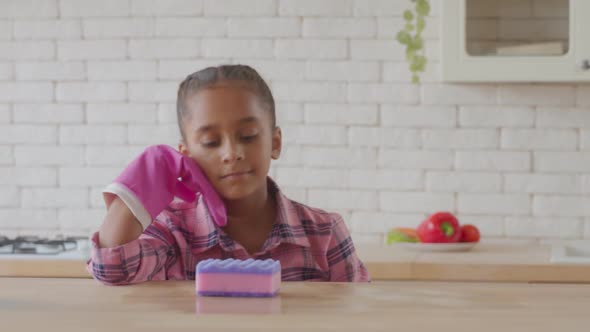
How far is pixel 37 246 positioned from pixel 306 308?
214 centimetres

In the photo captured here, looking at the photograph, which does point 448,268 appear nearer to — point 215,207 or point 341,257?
point 341,257

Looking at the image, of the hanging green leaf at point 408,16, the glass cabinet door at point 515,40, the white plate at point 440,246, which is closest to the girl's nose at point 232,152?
the white plate at point 440,246

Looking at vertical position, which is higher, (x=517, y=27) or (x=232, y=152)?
(x=517, y=27)

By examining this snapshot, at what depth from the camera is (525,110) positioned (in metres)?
3.37

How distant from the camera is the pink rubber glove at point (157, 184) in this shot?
169 cm

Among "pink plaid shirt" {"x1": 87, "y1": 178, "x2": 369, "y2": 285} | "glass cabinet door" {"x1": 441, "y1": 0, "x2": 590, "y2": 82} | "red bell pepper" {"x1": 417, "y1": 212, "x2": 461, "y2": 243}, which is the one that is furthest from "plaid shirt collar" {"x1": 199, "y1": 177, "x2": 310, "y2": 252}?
"glass cabinet door" {"x1": 441, "y1": 0, "x2": 590, "y2": 82}

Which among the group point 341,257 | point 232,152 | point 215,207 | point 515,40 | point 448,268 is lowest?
point 448,268

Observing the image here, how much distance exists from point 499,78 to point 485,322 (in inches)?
86.9

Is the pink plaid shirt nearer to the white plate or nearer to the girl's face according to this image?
the girl's face

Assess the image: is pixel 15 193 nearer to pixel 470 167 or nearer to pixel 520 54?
pixel 470 167

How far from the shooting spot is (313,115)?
3.48 meters

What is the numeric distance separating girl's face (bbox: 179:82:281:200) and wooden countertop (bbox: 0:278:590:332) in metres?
0.34

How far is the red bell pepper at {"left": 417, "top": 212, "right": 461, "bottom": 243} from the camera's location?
10.2ft

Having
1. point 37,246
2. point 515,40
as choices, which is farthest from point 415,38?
point 37,246
